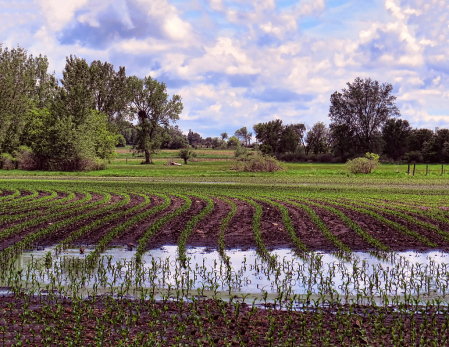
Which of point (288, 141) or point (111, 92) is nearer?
point (111, 92)

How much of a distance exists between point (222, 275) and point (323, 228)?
6.29m

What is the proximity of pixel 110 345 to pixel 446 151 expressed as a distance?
95158mm

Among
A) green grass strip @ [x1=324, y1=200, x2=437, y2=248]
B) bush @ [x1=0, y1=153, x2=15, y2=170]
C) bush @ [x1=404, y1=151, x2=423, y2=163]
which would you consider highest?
bush @ [x1=404, y1=151, x2=423, y2=163]

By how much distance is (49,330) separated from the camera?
634 cm

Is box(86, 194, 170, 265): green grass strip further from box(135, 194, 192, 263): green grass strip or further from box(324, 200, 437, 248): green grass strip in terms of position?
box(324, 200, 437, 248): green grass strip

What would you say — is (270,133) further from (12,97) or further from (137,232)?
(137,232)

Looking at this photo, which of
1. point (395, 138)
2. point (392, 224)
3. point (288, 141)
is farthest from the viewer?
point (288, 141)

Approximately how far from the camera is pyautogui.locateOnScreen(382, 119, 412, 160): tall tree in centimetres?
10019

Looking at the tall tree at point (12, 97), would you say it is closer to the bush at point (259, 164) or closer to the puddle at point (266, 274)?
the bush at point (259, 164)

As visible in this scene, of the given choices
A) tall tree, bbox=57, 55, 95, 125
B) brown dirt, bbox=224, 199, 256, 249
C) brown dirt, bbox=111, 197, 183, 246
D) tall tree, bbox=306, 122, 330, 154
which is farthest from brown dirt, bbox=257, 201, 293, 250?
tall tree, bbox=306, 122, 330, 154

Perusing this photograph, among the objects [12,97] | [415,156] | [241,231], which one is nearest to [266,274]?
[241,231]

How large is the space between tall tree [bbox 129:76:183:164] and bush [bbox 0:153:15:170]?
1138 inches

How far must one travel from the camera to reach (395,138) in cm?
10019

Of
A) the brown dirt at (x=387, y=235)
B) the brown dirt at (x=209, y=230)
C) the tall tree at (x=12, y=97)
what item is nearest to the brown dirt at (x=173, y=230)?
the brown dirt at (x=209, y=230)
